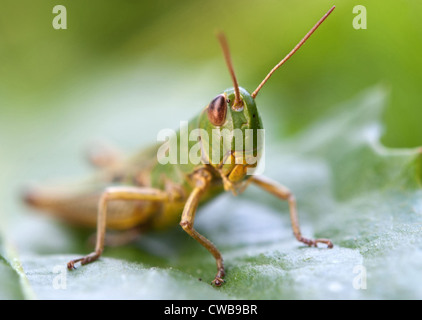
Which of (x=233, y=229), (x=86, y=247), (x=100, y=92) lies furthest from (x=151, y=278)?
(x=100, y=92)

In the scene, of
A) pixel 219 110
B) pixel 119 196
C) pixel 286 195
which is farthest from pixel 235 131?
pixel 119 196

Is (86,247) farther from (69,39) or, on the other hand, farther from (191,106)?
(69,39)

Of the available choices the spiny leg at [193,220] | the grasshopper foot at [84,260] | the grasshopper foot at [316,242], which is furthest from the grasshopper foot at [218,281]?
the grasshopper foot at [84,260]

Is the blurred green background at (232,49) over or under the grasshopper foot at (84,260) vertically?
over

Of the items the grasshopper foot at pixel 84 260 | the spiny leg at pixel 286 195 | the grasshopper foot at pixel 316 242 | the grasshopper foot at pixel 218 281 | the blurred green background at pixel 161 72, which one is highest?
the blurred green background at pixel 161 72

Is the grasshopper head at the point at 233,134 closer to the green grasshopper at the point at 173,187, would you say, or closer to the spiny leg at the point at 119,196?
the green grasshopper at the point at 173,187

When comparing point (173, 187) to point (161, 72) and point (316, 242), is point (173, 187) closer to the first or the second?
point (316, 242)
